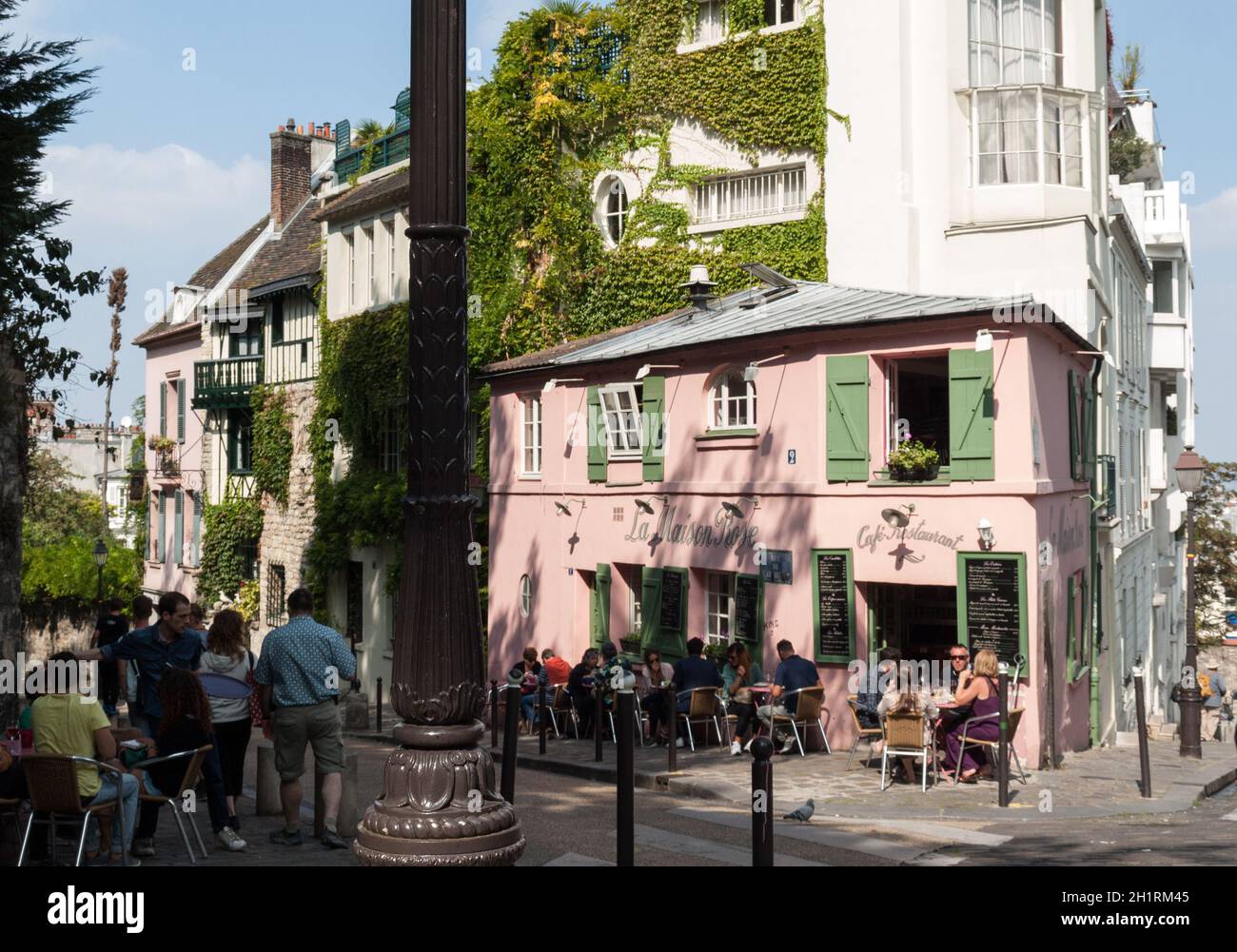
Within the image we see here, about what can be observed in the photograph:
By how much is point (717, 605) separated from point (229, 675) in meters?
10.3

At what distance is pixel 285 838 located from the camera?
890cm

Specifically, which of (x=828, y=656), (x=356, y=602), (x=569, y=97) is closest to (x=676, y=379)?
(x=828, y=656)

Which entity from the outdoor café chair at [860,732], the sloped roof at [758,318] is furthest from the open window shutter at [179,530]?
the outdoor café chair at [860,732]

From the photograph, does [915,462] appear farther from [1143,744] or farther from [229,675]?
[229,675]

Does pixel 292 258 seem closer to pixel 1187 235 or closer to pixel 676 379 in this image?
pixel 676 379

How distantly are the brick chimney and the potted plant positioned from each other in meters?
25.9

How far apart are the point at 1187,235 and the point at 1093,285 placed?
15.6 m

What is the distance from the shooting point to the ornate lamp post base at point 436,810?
550 cm

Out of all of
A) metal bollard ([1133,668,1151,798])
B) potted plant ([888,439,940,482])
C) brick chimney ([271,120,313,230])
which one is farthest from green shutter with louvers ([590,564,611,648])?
brick chimney ([271,120,313,230])

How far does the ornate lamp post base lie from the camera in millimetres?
5504

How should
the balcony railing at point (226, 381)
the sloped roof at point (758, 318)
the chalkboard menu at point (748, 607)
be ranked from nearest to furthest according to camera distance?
the sloped roof at point (758, 318) → the chalkboard menu at point (748, 607) → the balcony railing at point (226, 381)

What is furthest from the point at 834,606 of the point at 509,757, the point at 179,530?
the point at 179,530

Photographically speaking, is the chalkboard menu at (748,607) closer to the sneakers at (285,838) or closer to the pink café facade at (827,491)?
the pink café facade at (827,491)

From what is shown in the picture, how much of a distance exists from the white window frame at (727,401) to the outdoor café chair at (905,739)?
589 cm
